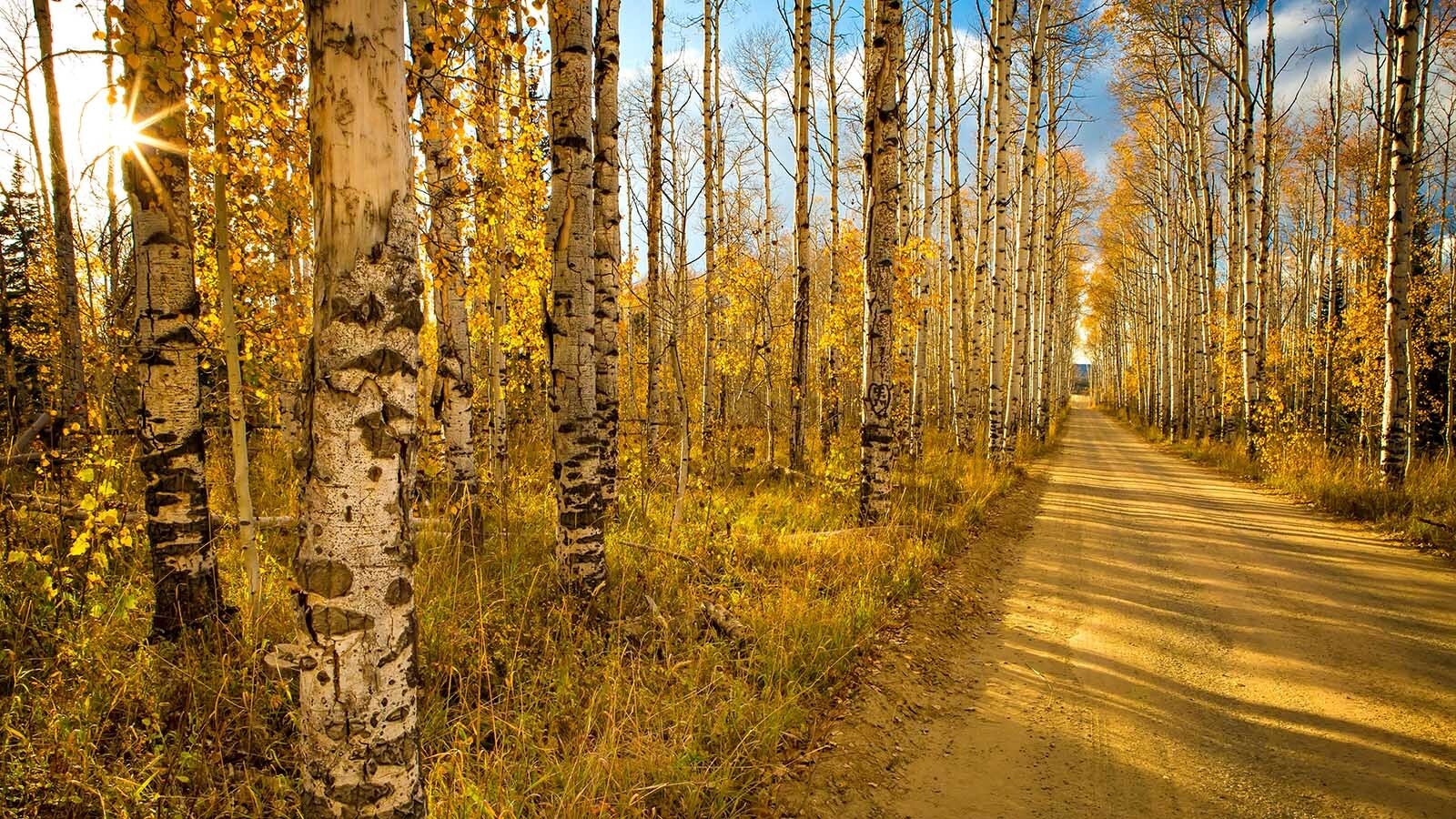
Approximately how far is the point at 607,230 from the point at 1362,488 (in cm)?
1062

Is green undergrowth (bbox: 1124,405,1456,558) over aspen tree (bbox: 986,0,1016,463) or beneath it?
beneath

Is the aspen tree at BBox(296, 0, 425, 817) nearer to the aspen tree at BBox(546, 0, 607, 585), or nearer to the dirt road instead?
the dirt road

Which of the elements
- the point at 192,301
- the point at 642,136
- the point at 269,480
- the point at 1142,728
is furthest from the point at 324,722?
the point at 642,136

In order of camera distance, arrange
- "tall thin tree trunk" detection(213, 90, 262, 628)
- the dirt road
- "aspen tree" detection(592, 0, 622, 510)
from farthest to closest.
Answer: "aspen tree" detection(592, 0, 622, 510)
"tall thin tree trunk" detection(213, 90, 262, 628)
the dirt road

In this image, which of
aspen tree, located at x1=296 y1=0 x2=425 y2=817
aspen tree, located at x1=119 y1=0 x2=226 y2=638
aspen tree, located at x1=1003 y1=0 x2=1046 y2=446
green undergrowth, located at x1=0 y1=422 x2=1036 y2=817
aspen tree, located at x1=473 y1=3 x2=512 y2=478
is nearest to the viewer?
aspen tree, located at x1=296 y1=0 x2=425 y2=817

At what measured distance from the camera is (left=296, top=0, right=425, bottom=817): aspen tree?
1.62 m

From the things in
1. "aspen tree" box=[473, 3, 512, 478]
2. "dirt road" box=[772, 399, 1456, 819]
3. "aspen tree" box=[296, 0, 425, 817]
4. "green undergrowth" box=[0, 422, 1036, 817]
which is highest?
"aspen tree" box=[473, 3, 512, 478]

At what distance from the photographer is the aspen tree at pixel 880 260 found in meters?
6.59

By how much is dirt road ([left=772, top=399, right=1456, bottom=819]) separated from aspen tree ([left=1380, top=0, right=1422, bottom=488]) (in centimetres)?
283

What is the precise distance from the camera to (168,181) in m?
3.27

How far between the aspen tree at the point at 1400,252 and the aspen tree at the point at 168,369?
1295 centimetres

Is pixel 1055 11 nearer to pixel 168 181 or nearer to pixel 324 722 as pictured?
pixel 168 181

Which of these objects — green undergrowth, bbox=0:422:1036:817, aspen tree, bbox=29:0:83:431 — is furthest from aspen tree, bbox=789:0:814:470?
aspen tree, bbox=29:0:83:431

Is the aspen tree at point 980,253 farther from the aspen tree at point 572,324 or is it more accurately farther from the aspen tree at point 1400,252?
the aspen tree at point 572,324
